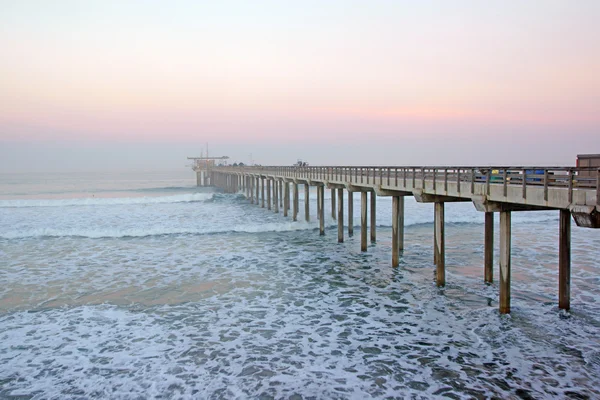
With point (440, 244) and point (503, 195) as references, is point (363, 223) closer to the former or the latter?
point (440, 244)

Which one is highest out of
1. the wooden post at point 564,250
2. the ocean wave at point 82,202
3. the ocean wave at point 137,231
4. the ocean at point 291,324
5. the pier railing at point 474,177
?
the pier railing at point 474,177

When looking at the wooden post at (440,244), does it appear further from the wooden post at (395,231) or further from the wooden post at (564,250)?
the wooden post at (564,250)

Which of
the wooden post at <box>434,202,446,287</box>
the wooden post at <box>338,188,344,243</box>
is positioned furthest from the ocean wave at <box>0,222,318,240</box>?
the wooden post at <box>434,202,446,287</box>

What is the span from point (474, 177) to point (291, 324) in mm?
6852

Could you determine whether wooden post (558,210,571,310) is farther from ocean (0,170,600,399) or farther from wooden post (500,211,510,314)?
wooden post (500,211,510,314)

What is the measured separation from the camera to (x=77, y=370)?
9508 millimetres

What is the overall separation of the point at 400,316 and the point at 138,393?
733cm

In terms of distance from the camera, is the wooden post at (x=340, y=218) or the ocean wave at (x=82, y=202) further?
the ocean wave at (x=82, y=202)

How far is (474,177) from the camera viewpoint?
13062 millimetres

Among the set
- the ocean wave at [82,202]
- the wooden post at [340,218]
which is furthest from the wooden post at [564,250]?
the ocean wave at [82,202]

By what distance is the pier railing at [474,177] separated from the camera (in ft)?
32.6

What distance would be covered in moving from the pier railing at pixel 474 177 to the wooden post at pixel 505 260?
906 mm

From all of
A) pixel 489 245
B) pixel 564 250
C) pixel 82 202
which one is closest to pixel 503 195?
pixel 564 250

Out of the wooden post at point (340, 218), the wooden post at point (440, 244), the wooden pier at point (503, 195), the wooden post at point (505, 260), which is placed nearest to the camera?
the wooden pier at point (503, 195)
